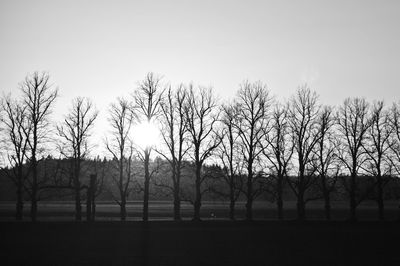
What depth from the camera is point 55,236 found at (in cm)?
2556

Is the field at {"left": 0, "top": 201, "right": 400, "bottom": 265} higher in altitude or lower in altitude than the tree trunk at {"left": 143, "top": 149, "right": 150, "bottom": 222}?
lower

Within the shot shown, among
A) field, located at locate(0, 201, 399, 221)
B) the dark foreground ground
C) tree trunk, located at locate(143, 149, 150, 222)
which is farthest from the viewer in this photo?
field, located at locate(0, 201, 399, 221)

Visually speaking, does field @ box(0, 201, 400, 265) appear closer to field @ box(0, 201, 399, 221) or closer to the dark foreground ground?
the dark foreground ground

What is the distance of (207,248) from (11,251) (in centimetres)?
974

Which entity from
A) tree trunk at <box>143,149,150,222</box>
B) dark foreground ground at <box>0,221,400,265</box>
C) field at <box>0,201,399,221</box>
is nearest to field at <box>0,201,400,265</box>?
dark foreground ground at <box>0,221,400,265</box>

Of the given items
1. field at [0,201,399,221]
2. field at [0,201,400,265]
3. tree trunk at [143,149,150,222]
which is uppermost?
tree trunk at [143,149,150,222]

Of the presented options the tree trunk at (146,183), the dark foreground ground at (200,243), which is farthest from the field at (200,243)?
the tree trunk at (146,183)

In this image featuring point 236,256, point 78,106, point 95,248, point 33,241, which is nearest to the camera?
point 236,256

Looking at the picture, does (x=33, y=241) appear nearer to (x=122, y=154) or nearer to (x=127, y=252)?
(x=127, y=252)

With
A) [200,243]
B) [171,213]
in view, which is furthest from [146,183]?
[171,213]

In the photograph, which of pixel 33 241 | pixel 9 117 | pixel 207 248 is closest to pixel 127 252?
pixel 207 248

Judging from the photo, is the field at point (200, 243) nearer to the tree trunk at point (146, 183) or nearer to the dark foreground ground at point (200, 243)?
the dark foreground ground at point (200, 243)

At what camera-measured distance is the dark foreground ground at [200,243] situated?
18.1 meters

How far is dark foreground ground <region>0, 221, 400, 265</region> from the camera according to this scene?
1811 cm
